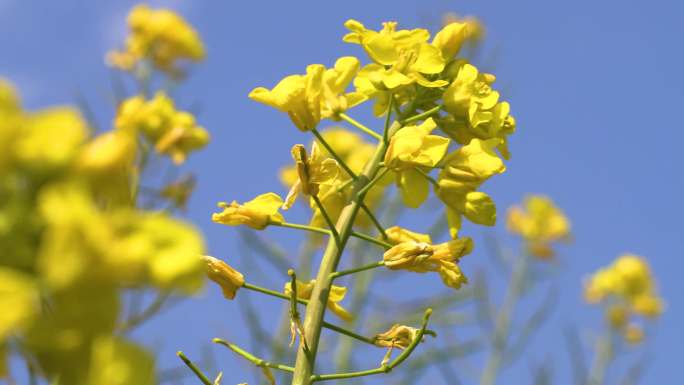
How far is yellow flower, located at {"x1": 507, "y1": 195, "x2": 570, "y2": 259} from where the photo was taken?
6.58 meters

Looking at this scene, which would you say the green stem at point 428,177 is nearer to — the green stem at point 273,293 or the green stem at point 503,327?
the green stem at point 273,293

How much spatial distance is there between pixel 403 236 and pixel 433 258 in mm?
95

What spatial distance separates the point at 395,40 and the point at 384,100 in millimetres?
175

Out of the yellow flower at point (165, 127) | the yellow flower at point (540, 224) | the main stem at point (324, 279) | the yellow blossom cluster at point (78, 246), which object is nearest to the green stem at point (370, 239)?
the main stem at point (324, 279)

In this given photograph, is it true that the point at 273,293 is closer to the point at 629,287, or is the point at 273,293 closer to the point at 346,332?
the point at 346,332

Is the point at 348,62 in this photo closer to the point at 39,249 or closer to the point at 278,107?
the point at 278,107

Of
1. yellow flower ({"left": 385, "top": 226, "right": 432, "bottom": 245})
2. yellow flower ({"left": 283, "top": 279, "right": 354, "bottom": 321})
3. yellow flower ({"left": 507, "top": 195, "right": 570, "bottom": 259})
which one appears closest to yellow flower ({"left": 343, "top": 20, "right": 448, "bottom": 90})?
yellow flower ({"left": 385, "top": 226, "right": 432, "bottom": 245})

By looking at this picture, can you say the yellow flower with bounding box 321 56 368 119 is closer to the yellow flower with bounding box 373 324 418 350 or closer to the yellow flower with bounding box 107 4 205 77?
the yellow flower with bounding box 373 324 418 350

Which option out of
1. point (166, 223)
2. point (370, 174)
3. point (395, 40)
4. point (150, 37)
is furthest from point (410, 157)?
point (150, 37)

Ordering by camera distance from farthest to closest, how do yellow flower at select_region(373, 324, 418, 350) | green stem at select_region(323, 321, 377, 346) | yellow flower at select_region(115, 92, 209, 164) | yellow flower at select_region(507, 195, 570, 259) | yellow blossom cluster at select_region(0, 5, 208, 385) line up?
yellow flower at select_region(507, 195, 570, 259) < yellow flower at select_region(115, 92, 209, 164) < yellow flower at select_region(373, 324, 418, 350) < green stem at select_region(323, 321, 377, 346) < yellow blossom cluster at select_region(0, 5, 208, 385)

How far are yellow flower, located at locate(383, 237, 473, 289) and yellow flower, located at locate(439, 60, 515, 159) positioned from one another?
0.23 metres

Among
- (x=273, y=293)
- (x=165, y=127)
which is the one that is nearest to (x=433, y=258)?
(x=273, y=293)

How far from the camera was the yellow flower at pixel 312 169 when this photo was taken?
5.75ft

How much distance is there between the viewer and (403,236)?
6.02ft
